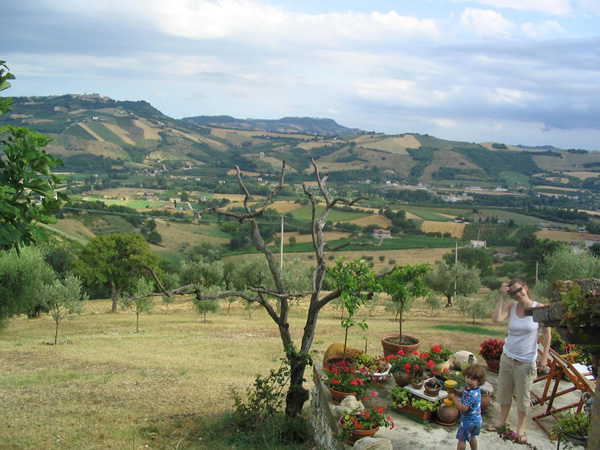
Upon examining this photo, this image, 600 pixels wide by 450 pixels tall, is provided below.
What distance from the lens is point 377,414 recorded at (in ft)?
24.1

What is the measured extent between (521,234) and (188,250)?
44386 millimetres

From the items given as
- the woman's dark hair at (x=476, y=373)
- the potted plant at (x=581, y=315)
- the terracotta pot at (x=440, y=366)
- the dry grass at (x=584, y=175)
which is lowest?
the terracotta pot at (x=440, y=366)

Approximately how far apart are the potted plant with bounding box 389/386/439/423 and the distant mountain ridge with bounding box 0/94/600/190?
115m

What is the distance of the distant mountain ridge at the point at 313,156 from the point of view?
129 meters

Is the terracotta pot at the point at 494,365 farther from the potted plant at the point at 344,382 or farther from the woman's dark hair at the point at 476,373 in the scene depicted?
the woman's dark hair at the point at 476,373

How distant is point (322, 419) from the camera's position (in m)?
8.91

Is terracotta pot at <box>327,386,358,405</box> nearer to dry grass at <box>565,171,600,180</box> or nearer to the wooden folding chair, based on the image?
the wooden folding chair

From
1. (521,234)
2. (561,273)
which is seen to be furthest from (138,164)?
(561,273)

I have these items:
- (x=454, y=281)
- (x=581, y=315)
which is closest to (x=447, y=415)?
(x=581, y=315)

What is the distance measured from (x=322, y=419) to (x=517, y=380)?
3.54 m

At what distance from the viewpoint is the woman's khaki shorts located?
733 centimetres

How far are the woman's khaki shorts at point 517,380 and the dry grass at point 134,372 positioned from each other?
567cm

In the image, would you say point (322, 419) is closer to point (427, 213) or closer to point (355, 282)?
point (355, 282)

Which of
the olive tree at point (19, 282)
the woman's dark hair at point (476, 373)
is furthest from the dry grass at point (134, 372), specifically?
the woman's dark hair at point (476, 373)
